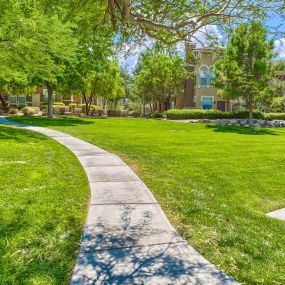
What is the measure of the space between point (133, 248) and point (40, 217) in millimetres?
1819

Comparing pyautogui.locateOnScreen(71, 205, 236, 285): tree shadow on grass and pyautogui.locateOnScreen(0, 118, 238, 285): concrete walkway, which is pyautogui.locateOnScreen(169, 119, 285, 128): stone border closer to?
pyautogui.locateOnScreen(0, 118, 238, 285): concrete walkway

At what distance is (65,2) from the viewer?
644 centimetres

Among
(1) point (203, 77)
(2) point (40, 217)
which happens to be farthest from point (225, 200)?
(1) point (203, 77)

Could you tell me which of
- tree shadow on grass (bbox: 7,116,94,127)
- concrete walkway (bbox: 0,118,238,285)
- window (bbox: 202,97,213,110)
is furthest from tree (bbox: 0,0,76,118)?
window (bbox: 202,97,213,110)

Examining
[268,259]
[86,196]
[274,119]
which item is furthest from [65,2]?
[274,119]

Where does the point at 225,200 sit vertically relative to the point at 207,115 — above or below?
below

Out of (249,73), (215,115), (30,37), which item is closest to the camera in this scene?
(30,37)

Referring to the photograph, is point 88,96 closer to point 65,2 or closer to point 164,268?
point 65,2

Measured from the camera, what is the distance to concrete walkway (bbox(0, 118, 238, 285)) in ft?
12.7

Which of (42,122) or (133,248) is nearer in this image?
(133,248)

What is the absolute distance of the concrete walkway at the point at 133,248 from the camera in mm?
3857

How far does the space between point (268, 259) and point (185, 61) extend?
4.38m

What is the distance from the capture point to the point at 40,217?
565 cm

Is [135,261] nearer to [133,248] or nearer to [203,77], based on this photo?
[133,248]
